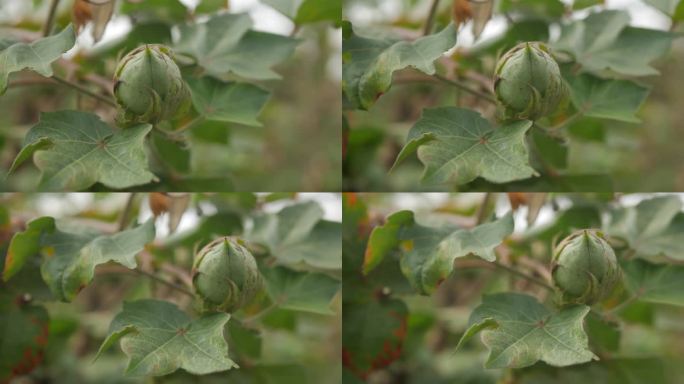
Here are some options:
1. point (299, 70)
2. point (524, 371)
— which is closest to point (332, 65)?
point (299, 70)

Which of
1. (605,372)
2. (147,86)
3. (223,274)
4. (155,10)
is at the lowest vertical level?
(605,372)

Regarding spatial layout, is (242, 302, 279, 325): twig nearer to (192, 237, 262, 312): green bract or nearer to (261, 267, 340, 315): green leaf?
(261, 267, 340, 315): green leaf

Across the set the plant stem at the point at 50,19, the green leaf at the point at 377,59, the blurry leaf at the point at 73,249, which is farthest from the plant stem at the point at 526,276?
the plant stem at the point at 50,19

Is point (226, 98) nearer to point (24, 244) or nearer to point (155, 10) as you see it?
point (155, 10)

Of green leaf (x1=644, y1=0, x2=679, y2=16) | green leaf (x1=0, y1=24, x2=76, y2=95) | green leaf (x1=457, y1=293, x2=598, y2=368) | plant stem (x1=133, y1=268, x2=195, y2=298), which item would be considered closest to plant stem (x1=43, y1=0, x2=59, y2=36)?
green leaf (x1=0, y1=24, x2=76, y2=95)

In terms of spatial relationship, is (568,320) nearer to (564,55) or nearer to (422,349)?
(564,55)

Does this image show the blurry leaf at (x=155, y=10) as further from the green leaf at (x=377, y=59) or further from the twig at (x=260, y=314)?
the twig at (x=260, y=314)

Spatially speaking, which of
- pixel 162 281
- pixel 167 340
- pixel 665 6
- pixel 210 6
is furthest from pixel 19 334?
pixel 665 6
